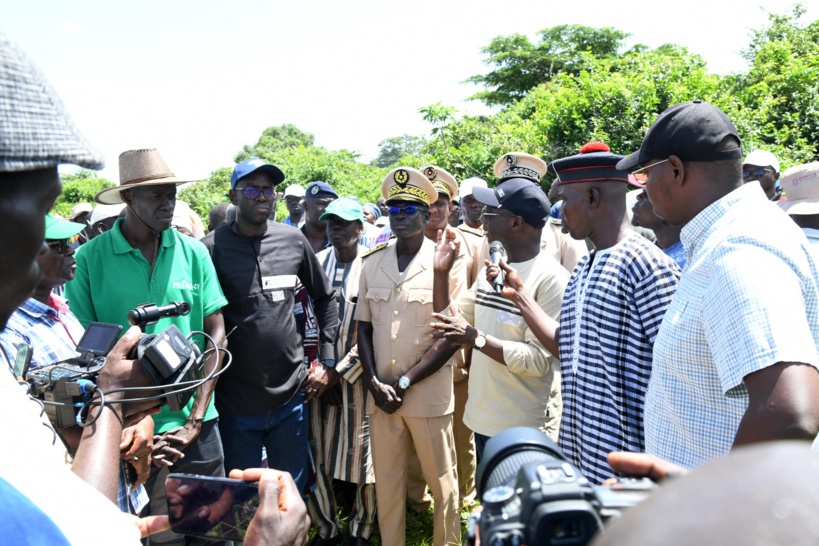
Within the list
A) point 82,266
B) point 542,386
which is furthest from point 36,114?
point 542,386

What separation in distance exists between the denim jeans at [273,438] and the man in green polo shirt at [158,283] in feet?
0.76

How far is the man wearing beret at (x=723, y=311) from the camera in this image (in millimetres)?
1536

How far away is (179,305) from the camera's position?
2.64 metres

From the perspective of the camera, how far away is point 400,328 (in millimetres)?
3855

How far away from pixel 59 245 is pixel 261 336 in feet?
4.07

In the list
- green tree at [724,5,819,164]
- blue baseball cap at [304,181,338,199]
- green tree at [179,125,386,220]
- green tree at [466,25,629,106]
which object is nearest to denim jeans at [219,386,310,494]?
blue baseball cap at [304,181,338,199]

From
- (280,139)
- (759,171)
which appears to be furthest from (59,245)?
(280,139)

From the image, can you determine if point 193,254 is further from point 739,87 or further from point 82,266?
point 739,87

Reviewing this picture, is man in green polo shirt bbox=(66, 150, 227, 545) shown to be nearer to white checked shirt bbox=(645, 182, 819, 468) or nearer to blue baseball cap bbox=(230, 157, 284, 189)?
blue baseball cap bbox=(230, 157, 284, 189)

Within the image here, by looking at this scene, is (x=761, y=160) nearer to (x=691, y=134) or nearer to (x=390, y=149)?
(x=691, y=134)

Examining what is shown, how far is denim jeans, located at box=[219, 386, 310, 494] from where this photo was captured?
3.80m

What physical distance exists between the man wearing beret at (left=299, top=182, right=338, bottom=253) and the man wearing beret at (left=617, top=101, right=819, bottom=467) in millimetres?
4358

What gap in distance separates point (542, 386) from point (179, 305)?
193 centimetres

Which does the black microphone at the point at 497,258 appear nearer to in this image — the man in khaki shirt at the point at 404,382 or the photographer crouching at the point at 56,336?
the man in khaki shirt at the point at 404,382
